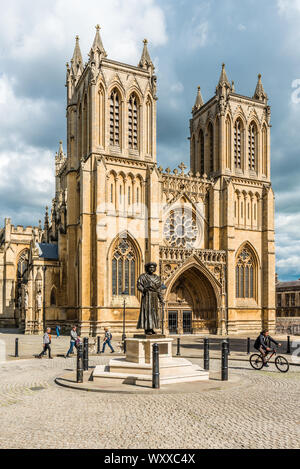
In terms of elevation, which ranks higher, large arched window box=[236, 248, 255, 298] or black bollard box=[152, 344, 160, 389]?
large arched window box=[236, 248, 255, 298]

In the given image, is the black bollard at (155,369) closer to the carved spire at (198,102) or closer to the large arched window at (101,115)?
the large arched window at (101,115)

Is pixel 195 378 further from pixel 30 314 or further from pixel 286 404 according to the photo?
pixel 30 314

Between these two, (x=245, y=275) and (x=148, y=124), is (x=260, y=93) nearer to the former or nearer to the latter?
(x=148, y=124)

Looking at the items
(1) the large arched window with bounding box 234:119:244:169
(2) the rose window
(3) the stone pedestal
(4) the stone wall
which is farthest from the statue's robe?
(1) the large arched window with bounding box 234:119:244:169

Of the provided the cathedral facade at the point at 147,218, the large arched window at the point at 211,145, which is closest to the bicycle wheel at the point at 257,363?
the cathedral facade at the point at 147,218

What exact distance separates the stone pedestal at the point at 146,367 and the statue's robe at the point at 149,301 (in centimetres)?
45

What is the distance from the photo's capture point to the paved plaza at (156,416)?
7520mm

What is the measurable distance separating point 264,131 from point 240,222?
9874 mm

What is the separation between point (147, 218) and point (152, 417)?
27.7 meters

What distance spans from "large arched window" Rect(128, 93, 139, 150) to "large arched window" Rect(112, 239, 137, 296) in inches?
332

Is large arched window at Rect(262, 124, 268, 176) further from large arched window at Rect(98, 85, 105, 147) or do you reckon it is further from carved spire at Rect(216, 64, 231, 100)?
large arched window at Rect(98, 85, 105, 147)

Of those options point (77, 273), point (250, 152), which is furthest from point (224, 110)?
point (77, 273)

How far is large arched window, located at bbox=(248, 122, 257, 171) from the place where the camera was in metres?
42.8
